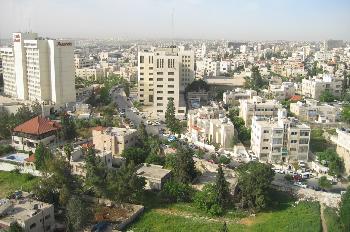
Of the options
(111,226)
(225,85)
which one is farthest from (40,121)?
(225,85)

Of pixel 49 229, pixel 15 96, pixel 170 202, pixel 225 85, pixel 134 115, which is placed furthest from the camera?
pixel 225 85

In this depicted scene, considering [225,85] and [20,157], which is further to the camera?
[225,85]

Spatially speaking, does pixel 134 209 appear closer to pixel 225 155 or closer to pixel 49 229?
pixel 49 229

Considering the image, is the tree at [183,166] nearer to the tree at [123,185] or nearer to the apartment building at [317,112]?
the tree at [123,185]

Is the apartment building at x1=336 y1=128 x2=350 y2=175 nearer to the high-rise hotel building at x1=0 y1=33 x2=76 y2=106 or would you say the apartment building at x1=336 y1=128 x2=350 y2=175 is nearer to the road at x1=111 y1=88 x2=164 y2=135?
the road at x1=111 y1=88 x2=164 y2=135

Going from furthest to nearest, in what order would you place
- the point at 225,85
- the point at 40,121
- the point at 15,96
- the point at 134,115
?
1. the point at 225,85
2. the point at 15,96
3. the point at 134,115
4. the point at 40,121

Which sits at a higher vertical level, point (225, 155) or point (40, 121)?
point (40, 121)

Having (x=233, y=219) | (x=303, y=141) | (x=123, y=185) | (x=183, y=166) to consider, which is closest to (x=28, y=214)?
(x=123, y=185)

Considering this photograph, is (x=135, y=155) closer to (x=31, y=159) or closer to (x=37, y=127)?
(x=31, y=159)
